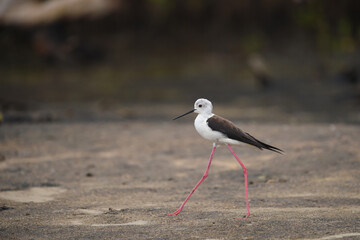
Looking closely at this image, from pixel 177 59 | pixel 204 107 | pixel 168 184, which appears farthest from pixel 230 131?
pixel 177 59

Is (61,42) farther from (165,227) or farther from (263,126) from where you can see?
(165,227)

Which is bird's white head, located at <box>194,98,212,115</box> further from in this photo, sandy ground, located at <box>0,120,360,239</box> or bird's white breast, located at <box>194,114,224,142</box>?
sandy ground, located at <box>0,120,360,239</box>

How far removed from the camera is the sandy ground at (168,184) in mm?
4414

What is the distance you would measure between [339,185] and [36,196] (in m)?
3.09

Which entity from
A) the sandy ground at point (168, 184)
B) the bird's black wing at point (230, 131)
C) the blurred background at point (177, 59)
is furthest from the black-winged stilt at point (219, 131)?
the blurred background at point (177, 59)

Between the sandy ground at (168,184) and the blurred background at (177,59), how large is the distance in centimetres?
243

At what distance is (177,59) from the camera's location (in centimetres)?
1769

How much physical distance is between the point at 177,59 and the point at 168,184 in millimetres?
11669

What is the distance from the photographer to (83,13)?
17.1m

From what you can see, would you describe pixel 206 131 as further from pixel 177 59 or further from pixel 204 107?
pixel 177 59

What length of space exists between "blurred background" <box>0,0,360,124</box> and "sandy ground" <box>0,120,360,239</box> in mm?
2434

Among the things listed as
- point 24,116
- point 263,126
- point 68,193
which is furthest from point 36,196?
point 24,116

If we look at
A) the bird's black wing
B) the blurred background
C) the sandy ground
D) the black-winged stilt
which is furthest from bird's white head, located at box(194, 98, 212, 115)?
the blurred background

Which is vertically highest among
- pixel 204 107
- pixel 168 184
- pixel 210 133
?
Result: pixel 204 107
